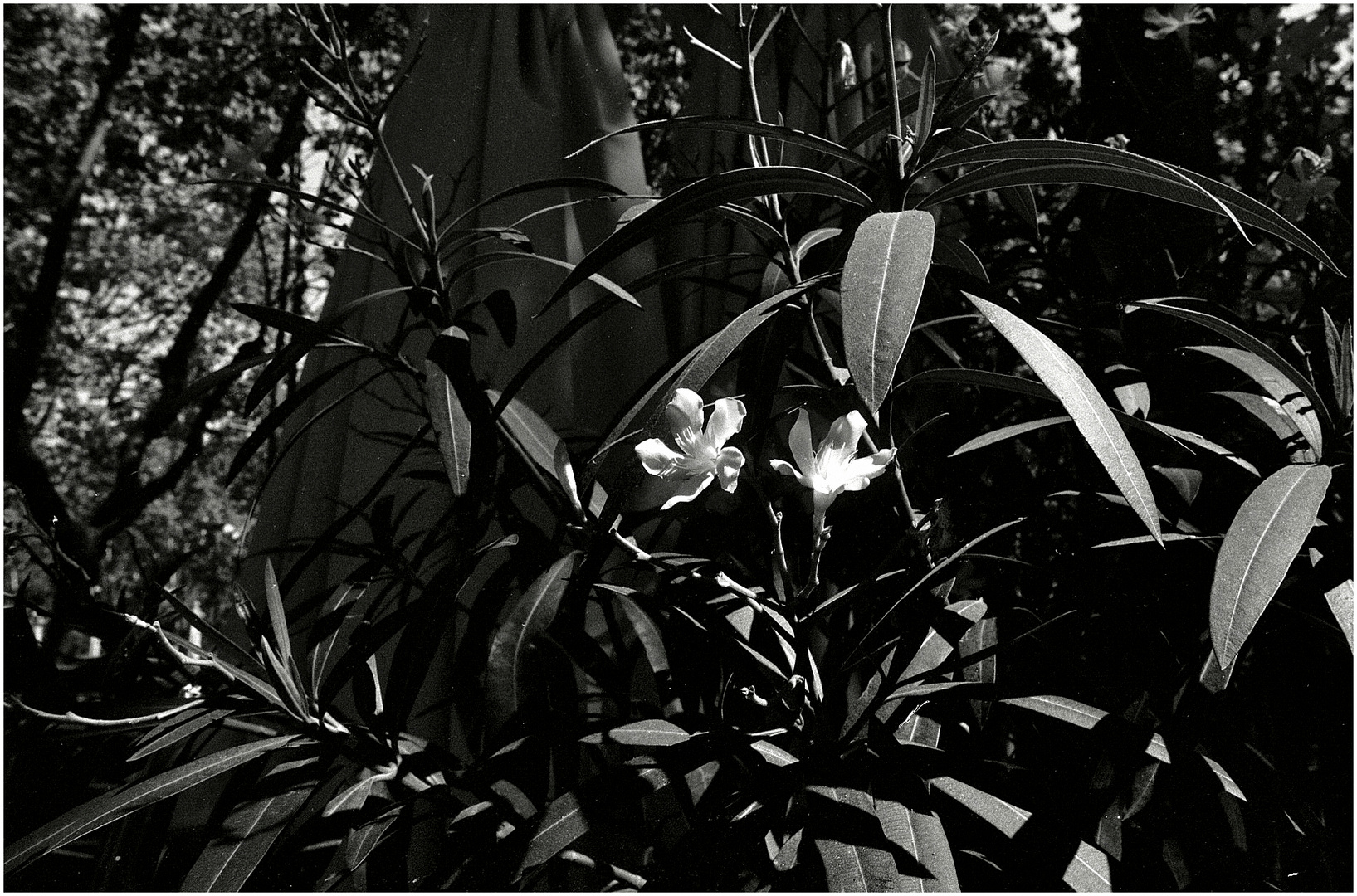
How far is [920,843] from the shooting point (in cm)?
61

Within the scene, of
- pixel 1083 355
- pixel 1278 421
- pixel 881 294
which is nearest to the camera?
pixel 881 294

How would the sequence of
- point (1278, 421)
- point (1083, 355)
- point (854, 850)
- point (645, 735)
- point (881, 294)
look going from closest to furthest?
point (881, 294) → point (854, 850) → point (645, 735) → point (1278, 421) → point (1083, 355)

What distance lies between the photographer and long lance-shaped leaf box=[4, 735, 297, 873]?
26.1 inches

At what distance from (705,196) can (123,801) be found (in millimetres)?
581

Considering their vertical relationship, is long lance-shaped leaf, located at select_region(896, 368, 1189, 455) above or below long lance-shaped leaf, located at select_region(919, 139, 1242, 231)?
below

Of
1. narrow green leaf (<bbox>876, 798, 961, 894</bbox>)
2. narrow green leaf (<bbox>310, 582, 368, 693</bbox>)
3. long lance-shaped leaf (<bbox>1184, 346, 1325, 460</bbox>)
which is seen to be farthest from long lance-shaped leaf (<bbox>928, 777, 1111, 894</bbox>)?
narrow green leaf (<bbox>310, 582, 368, 693</bbox>)

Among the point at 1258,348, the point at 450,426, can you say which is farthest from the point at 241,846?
the point at 1258,348

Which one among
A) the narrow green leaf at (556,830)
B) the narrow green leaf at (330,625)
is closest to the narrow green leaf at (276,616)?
the narrow green leaf at (330,625)

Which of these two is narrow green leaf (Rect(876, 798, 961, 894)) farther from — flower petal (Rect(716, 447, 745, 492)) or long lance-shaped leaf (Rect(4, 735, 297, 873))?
long lance-shaped leaf (Rect(4, 735, 297, 873))

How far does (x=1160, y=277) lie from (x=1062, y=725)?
49cm

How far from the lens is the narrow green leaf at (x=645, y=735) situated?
27.5 inches

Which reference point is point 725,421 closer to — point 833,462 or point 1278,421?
point 833,462

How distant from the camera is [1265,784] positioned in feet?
2.33

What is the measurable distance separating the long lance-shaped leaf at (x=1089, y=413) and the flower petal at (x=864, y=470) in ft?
0.32
